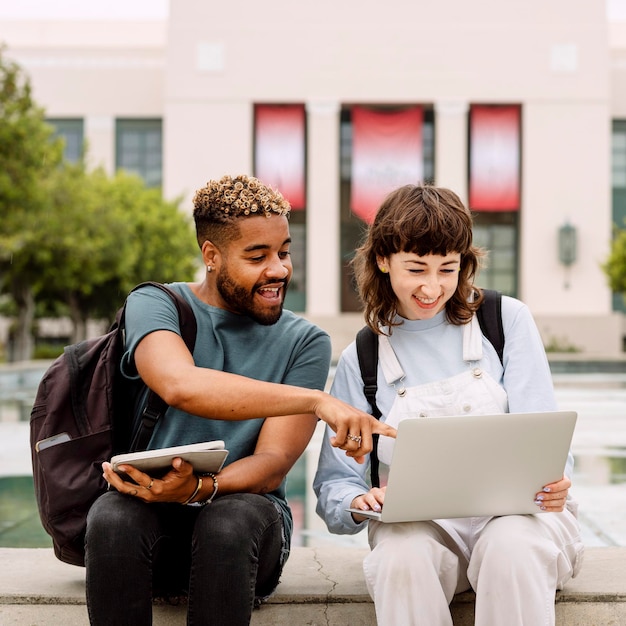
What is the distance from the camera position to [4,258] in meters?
23.0

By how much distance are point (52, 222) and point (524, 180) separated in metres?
19.1

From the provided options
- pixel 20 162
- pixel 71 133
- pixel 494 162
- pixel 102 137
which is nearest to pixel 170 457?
pixel 20 162

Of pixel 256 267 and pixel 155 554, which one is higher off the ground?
pixel 256 267

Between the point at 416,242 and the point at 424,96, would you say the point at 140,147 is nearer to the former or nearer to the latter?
the point at 424,96

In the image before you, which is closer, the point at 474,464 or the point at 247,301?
the point at 474,464

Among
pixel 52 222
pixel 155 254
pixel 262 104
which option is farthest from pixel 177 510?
pixel 262 104

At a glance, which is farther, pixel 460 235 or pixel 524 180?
pixel 524 180

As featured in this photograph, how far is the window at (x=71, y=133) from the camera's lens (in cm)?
3991

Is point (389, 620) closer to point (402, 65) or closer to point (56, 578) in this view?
point (56, 578)

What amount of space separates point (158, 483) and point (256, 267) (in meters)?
0.79

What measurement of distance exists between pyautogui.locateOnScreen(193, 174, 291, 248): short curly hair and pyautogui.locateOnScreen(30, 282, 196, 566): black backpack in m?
0.27

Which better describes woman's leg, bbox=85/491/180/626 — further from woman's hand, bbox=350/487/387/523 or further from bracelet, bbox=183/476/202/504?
woman's hand, bbox=350/487/387/523

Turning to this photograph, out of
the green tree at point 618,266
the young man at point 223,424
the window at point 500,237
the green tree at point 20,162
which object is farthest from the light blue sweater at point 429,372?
the window at point 500,237

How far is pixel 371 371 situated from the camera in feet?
10.3
